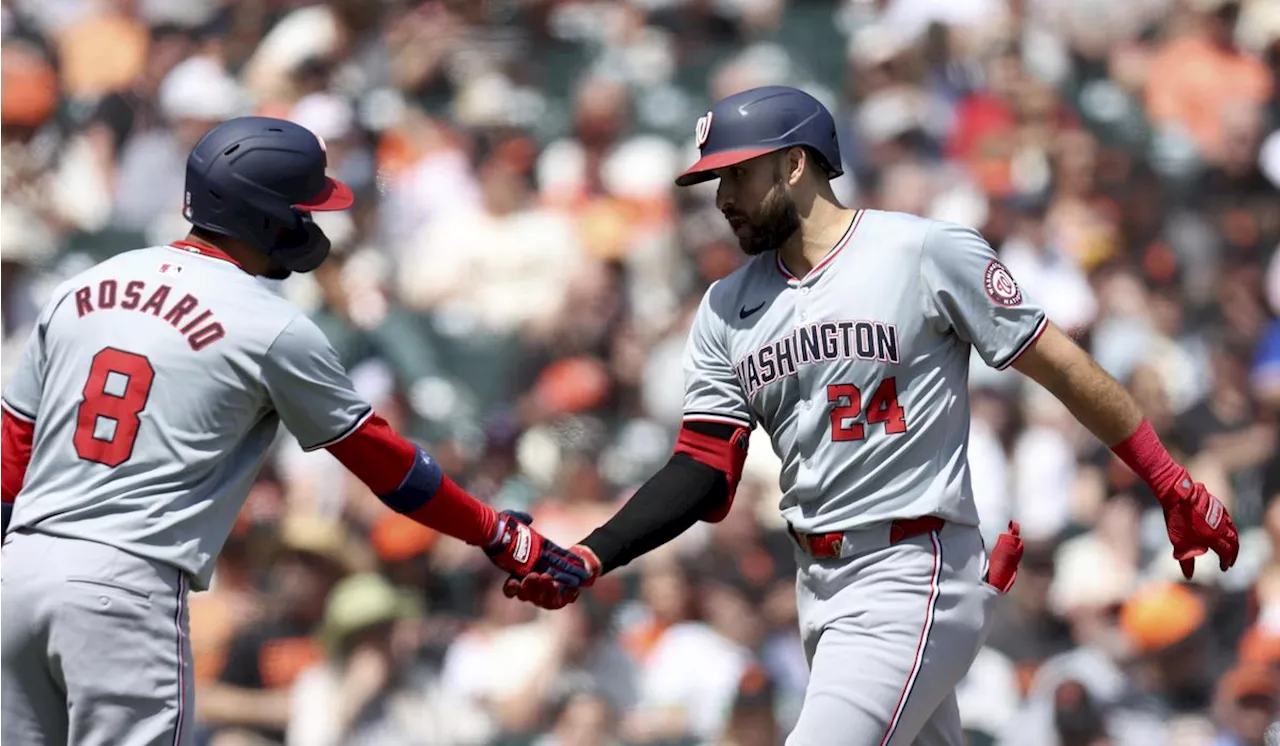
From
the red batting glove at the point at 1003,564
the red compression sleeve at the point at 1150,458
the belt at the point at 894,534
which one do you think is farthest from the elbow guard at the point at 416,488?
the red compression sleeve at the point at 1150,458

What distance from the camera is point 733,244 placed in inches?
413

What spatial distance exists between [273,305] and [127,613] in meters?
0.86

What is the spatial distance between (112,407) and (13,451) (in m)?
0.47

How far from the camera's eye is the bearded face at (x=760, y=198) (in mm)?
5293

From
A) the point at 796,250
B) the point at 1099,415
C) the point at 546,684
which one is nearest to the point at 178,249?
the point at 796,250

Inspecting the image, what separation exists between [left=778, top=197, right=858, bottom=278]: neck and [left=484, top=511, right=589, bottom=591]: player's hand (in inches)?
41.2

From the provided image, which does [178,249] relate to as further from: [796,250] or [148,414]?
[796,250]

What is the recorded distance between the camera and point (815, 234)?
536 centimetres

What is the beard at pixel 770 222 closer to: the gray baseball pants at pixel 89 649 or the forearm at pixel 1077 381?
the forearm at pixel 1077 381

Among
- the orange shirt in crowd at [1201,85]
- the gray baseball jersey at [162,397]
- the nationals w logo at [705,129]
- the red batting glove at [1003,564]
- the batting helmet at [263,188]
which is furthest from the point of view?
the orange shirt in crowd at [1201,85]

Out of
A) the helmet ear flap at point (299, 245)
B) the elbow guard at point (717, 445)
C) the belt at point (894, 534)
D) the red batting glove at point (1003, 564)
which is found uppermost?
the helmet ear flap at point (299, 245)

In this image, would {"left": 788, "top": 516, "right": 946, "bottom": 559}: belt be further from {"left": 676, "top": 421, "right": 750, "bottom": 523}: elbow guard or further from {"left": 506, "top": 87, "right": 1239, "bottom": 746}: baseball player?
{"left": 676, "top": 421, "right": 750, "bottom": 523}: elbow guard

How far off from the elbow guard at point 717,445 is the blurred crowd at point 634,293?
2.41 metres

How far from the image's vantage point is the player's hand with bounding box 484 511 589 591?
536 cm
